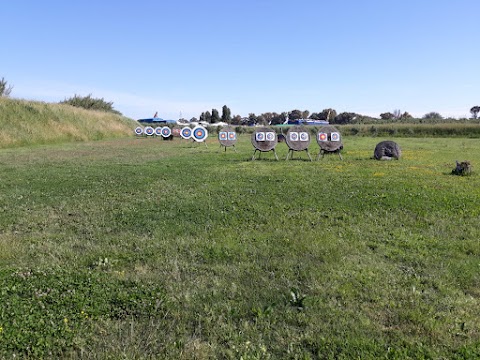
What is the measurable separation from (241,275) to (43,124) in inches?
1160

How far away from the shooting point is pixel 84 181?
9.68 meters

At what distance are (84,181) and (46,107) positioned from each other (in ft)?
84.7

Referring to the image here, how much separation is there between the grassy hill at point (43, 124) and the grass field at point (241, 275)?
787 inches

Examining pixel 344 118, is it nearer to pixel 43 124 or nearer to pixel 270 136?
pixel 43 124

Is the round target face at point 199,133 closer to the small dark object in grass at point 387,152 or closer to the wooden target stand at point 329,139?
the wooden target stand at point 329,139

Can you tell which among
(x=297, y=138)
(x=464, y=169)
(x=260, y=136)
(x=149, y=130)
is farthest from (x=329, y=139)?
(x=149, y=130)

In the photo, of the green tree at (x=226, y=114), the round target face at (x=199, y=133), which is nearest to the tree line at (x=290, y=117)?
the green tree at (x=226, y=114)

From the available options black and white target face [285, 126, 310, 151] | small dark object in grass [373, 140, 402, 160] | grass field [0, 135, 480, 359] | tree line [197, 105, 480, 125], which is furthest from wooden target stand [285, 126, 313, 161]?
tree line [197, 105, 480, 125]

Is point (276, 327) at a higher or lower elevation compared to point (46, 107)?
lower

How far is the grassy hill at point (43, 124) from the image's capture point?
24719 mm

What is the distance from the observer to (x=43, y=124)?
28.5m

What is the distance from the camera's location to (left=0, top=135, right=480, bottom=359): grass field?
280 centimetres

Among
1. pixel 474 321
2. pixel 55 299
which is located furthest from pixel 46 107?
pixel 474 321

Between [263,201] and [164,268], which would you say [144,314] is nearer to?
[164,268]
